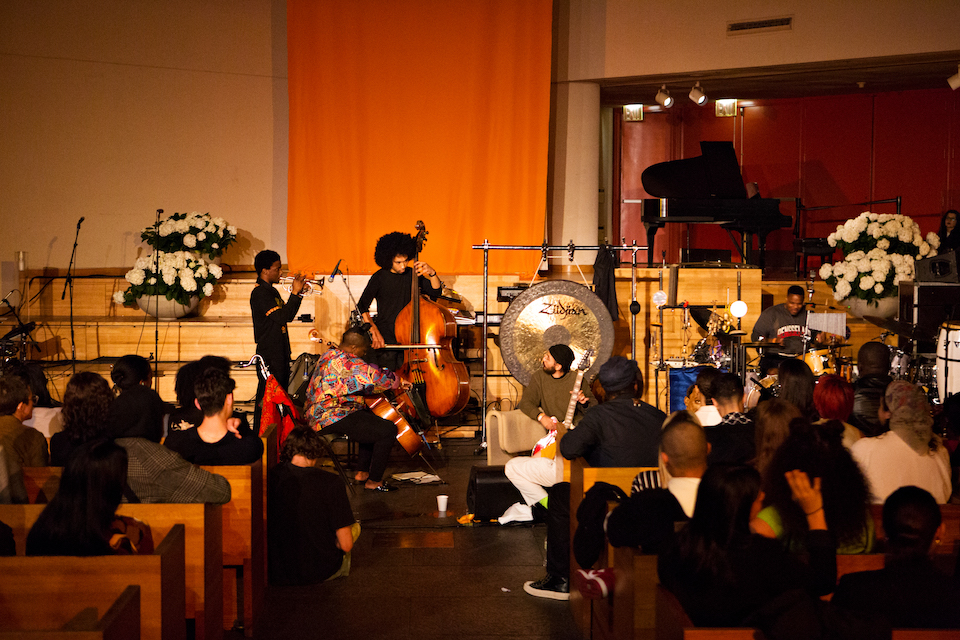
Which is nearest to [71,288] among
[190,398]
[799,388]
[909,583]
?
[190,398]

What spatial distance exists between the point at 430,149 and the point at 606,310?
3.30 m

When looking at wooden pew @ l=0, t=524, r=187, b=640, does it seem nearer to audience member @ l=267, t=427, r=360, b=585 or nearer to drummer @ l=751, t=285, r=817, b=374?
audience member @ l=267, t=427, r=360, b=585

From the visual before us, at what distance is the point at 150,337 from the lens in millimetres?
8695

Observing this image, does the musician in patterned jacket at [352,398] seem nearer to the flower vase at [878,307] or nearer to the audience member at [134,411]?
the audience member at [134,411]

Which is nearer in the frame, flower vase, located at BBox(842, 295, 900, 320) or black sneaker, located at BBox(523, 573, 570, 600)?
black sneaker, located at BBox(523, 573, 570, 600)

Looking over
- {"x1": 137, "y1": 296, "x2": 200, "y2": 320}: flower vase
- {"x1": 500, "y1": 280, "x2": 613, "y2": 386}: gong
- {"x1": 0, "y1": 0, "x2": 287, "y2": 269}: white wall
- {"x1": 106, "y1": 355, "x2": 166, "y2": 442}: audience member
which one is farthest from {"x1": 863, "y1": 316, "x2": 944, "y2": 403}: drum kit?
{"x1": 0, "y1": 0, "x2": 287, "y2": 269}: white wall

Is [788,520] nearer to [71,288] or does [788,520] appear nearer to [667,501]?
[667,501]

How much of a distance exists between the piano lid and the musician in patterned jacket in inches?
226

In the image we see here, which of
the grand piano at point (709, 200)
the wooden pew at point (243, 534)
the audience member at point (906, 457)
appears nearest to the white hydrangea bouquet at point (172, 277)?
the grand piano at point (709, 200)

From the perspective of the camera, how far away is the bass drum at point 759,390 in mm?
6137

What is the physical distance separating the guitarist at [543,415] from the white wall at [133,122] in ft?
17.7

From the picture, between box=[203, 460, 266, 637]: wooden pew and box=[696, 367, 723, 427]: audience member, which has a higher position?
box=[696, 367, 723, 427]: audience member

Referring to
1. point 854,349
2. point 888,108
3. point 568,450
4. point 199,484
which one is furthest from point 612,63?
point 199,484

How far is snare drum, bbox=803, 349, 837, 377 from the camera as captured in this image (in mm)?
7430
